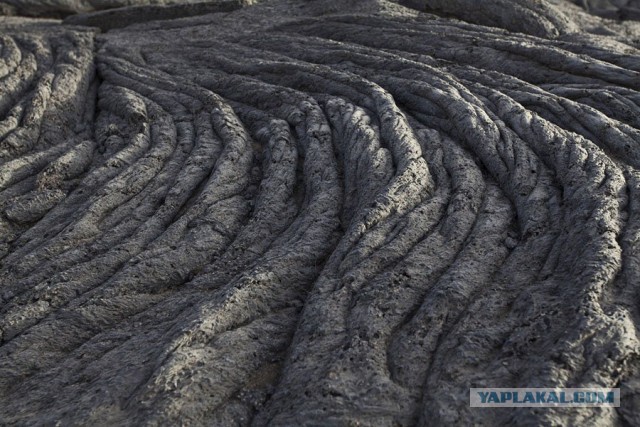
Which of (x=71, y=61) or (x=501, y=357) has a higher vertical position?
(x=501, y=357)

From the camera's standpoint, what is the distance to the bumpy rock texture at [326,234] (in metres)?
5.16

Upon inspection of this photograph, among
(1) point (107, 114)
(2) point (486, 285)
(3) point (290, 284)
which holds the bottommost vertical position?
(1) point (107, 114)

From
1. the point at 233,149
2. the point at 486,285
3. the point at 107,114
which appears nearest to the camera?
the point at 486,285

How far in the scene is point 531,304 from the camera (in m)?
5.62

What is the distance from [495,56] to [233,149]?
700 cm

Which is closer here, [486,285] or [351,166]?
[486,285]

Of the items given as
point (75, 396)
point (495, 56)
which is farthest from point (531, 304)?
point (495, 56)

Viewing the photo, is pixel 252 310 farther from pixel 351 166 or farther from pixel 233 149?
pixel 233 149

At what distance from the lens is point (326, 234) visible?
7508 millimetres

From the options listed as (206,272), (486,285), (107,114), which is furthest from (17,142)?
(486,285)

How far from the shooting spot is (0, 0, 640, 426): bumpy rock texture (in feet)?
16.9

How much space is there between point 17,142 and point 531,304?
33.3 ft

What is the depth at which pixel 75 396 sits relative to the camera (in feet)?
18.2

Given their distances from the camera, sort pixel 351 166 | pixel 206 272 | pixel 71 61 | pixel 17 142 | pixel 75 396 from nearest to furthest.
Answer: pixel 75 396 → pixel 206 272 → pixel 351 166 → pixel 17 142 → pixel 71 61
